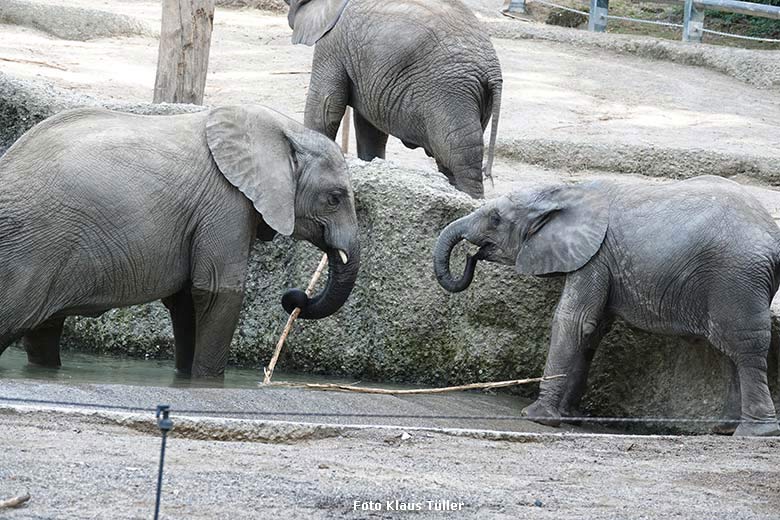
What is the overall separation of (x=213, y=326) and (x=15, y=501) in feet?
9.48

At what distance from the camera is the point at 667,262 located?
7027 mm

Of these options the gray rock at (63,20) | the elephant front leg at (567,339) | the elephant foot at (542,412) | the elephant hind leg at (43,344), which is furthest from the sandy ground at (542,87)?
the elephant hind leg at (43,344)

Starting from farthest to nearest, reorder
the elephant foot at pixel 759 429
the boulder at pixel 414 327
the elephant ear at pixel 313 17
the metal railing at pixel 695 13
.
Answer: the metal railing at pixel 695 13 → the elephant ear at pixel 313 17 → the boulder at pixel 414 327 → the elephant foot at pixel 759 429

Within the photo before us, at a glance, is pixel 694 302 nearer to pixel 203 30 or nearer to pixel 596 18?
pixel 203 30

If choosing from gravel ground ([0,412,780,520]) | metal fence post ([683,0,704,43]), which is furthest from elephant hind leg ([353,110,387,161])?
metal fence post ([683,0,704,43])

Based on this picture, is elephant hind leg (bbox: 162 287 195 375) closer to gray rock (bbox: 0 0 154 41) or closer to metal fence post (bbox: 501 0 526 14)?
gray rock (bbox: 0 0 154 41)

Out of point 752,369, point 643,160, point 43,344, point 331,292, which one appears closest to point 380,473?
point 331,292

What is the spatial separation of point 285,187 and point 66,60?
8325 mm

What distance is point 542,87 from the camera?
49.4 ft

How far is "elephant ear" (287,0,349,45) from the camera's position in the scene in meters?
9.32

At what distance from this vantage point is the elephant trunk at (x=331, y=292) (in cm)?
730

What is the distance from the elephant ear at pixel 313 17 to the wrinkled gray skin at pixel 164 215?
2186 millimetres

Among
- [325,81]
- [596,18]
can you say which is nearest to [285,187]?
[325,81]

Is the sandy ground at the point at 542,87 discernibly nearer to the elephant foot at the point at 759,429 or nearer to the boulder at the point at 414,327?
the boulder at the point at 414,327
